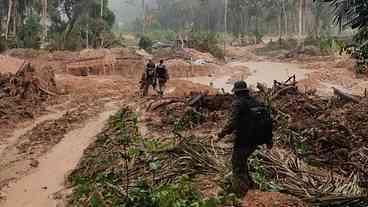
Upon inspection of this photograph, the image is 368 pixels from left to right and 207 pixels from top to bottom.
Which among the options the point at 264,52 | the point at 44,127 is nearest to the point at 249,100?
the point at 44,127

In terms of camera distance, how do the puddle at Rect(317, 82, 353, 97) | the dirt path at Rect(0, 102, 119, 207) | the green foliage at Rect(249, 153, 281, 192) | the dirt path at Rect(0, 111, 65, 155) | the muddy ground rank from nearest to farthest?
the green foliage at Rect(249, 153, 281, 192) < the dirt path at Rect(0, 102, 119, 207) < the muddy ground < the dirt path at Rect(0, 111, 65, 155) < the puddle at Rect(317, 82, 353, 97)

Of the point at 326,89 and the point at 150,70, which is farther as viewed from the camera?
the point at 326,89

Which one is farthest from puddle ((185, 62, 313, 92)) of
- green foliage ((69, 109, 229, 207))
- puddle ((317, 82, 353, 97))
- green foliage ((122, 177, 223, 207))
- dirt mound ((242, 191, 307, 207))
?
dirt mound ((242, 191, 307, 207))

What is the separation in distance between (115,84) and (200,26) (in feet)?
175

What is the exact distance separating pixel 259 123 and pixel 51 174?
5637 millimetres

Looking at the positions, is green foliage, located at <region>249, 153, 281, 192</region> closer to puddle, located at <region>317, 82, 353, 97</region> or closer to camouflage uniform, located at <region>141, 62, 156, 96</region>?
camouflage uniform, located at <region>141, 62, 156, 96</region>

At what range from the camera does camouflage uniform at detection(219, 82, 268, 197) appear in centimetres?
609

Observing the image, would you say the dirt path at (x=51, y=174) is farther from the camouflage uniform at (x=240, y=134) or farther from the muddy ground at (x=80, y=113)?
the camouflage uniform at (x=240, y=134)

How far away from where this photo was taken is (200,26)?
73688 mm

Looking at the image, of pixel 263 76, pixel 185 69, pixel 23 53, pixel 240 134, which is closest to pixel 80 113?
pixel 240 134

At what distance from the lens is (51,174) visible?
10172 mm

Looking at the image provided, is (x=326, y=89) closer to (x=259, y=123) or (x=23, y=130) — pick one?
(x=23, y=130)

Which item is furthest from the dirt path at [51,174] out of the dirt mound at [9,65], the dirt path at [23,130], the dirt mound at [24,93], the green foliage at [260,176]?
the dirt mound at [9,65]

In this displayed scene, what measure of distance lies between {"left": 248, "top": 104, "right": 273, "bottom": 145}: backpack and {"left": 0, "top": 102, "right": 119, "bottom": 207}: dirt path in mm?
4157
